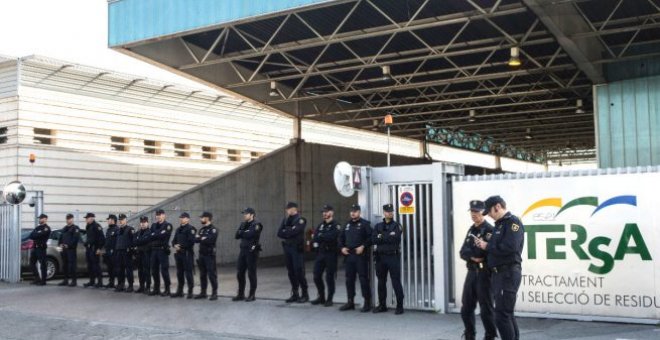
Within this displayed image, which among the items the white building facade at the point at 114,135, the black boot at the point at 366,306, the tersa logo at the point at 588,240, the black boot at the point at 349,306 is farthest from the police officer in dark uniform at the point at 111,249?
the tersa logo at the point at 588,240

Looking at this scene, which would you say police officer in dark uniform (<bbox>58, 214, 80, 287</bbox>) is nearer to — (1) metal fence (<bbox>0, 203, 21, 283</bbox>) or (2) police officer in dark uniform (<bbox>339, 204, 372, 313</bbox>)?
(1) metal fence (<bbox>0, 203, 21, 283</bbox>)

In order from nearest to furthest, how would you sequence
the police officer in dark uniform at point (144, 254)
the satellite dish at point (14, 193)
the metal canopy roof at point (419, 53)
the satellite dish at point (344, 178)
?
1. the satellite dish at point (344, 178)
2. the police officer in dark uniform at point (144, 254)
3. the satellite dish at point (14, 193)
4. the metal canopy roof at point (419, 53)

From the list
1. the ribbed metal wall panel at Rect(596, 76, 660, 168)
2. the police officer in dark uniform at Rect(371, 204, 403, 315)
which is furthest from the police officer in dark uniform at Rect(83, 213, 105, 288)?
the ribbed metal wall panel at Rect(596, 76, 660, 168)

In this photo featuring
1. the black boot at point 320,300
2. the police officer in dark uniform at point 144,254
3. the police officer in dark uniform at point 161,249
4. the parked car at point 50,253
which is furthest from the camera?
the parked car at point 50,253

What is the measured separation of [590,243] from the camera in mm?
9500

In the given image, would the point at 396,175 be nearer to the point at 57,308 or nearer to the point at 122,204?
the point at 57,308

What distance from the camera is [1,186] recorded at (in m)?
22.7

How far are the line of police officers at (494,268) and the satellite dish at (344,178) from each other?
326 cm

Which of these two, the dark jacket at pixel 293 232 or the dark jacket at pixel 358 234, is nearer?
the dark jacket at pixel 358 234

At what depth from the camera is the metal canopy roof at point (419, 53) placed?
53.2 ft

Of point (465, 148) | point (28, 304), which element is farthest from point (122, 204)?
point (465, 148)

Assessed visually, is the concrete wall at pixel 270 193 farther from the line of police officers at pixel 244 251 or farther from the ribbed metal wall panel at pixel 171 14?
the ribbed metal wall panel at pixel 171 14

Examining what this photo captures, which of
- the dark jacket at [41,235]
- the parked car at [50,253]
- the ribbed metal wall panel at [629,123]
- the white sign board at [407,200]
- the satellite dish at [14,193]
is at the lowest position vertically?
the parked car at [50,253]

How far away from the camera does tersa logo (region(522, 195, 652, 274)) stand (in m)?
9.25
